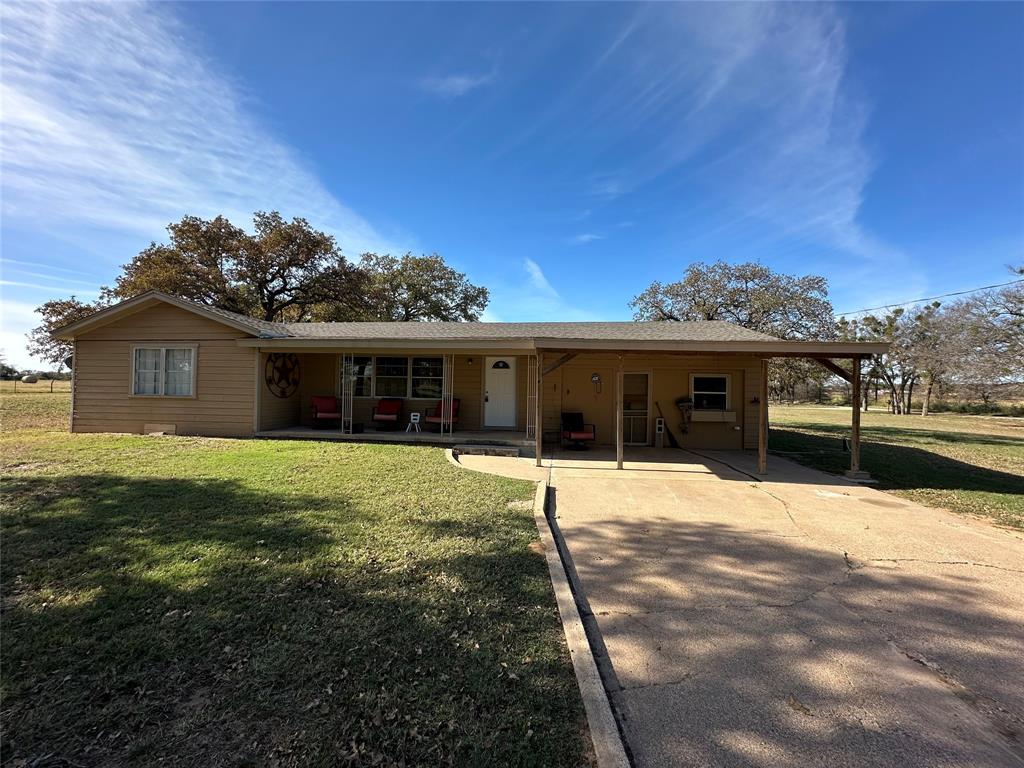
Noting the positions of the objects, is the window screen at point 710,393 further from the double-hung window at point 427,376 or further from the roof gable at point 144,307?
the roof gable at point 144,307

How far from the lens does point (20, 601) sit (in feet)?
9.67

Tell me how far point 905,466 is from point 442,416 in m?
10.4

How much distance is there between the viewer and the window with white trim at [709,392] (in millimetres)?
10836

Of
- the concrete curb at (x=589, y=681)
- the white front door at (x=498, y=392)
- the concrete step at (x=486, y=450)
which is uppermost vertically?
the white front door at (x=498, y=392)

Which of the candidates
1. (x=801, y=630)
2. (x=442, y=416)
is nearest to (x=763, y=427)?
(x=801, y=630)

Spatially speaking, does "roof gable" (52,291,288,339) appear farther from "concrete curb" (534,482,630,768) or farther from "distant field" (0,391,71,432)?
"concrete curb" (534,482,630,768)

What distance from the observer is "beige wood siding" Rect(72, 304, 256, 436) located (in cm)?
1088

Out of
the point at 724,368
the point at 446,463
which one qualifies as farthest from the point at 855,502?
the point at 446,463

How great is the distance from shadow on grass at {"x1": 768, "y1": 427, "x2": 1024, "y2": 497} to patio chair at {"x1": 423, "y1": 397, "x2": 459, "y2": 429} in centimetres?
822

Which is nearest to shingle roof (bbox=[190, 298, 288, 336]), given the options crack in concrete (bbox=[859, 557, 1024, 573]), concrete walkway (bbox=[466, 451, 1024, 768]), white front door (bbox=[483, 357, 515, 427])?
white front door (bbox=[483, 357, 515, 427])

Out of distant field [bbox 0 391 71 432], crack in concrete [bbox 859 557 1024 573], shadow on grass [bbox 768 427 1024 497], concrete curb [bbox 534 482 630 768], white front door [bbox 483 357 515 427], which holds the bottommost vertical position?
crack in concrete [bbox 859 557 1024 573]

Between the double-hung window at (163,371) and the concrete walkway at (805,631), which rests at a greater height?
the double-hung window at (163,371)

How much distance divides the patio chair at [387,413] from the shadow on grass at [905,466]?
9823mm

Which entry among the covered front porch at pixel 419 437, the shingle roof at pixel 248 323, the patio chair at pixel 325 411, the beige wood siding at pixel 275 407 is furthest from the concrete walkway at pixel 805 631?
the shingle roof at pixel 248 323
